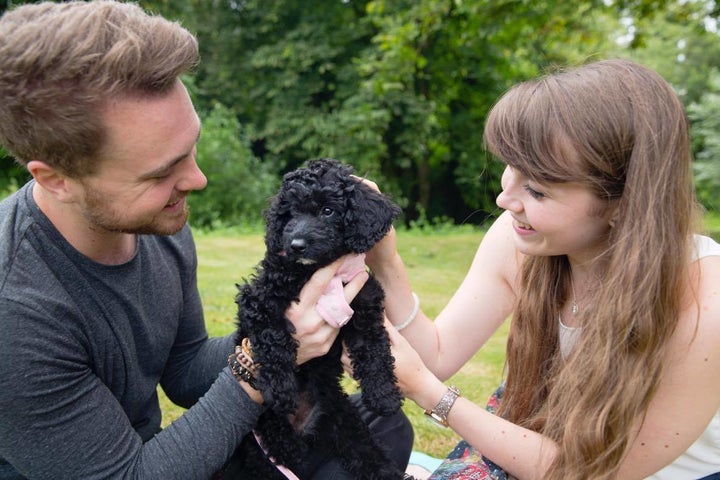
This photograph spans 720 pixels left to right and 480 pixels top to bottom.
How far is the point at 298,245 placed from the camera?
2240 mm

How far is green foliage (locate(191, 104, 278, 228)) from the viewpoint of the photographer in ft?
46.7

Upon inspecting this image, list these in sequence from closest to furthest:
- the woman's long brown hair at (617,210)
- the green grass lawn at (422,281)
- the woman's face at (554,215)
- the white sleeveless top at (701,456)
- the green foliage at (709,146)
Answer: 1. the woman's long brown hair at (617,210)
2. the woman's face at (554,215)
3. the white sleeveless top at (701,456)
4. the green grass lawn at (422,281)
5. the green foliage at (709,146)

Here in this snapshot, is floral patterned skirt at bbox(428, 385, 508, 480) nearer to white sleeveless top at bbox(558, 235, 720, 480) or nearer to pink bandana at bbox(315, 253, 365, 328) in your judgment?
white sleeveless top at bbox(558, 235, 720, 480)

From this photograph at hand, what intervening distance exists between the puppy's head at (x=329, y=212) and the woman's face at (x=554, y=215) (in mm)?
514

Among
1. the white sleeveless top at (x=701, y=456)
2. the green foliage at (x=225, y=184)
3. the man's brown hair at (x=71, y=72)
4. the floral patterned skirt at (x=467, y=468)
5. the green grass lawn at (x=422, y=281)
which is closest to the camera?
the man's brown hair at (x=71, y=72)

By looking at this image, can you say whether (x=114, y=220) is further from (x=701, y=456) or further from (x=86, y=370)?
(x=701, y=456)

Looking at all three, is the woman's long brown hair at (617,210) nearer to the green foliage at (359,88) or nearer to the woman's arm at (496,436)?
the woman's arm at (496,436)

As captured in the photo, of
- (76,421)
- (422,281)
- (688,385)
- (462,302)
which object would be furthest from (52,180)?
(422,281)

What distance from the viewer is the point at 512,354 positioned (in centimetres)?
253

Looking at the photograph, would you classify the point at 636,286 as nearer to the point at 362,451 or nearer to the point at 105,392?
the point at 362,451

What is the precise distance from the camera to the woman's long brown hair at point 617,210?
1.90 m

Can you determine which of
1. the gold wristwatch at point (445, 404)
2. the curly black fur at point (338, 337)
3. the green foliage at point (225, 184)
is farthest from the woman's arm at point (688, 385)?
the green foliage at point (225, 184)

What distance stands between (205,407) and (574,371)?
128 centimetres

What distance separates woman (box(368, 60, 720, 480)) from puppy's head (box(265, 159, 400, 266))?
20.5 inches
